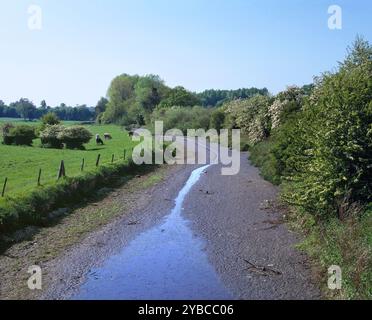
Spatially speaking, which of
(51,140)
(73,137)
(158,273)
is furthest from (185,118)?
(158,273)

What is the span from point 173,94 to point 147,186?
290 ft

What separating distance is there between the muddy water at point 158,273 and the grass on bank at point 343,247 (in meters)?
3.03

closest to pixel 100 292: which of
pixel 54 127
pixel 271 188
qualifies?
pixel 271 188

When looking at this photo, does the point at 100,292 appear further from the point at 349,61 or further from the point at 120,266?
the point at 349,61

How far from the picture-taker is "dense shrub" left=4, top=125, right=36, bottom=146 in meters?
54.6

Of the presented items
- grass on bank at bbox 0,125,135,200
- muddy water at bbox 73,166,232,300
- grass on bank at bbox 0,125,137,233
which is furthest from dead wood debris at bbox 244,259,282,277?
grass on bank at bbox 0,125,135,200

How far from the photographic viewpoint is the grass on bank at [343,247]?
11.3 metres

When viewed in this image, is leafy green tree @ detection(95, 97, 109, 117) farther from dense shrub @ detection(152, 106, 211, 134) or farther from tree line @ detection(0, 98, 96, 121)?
dense shrub @ detection(152, 106, 211, 134)

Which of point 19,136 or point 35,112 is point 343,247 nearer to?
point 19,136

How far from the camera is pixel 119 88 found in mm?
137250

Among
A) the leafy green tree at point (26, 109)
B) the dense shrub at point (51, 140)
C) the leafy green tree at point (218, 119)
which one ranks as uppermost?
the leafy green tree at point (26, 109)

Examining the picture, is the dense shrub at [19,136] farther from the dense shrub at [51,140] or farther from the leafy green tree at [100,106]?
the leafy green tree at [100,106]

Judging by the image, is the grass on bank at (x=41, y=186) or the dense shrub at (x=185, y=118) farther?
the dense shrub at (x=185, y=118)

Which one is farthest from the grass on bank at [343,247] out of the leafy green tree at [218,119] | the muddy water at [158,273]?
the leafy green tree at [218,119]
